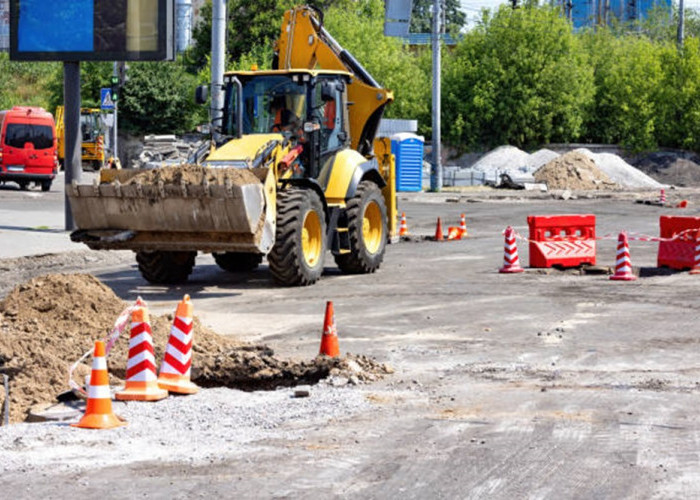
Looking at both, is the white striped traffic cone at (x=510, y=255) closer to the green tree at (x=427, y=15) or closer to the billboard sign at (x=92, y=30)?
the billboard sign at (x=92, y=30)

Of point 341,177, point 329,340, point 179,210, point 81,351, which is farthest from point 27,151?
point 329,340

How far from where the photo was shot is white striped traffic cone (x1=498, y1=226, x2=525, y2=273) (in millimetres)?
18844

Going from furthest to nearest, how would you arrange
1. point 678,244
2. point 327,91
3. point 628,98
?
1. point 628,98
2. point 678,244
3. point 327,91

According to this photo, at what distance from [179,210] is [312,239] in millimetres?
2431

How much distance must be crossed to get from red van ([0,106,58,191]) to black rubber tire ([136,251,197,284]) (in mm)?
25561

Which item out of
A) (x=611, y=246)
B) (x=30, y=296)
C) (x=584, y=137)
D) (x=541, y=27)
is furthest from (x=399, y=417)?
(x=584, y=137)

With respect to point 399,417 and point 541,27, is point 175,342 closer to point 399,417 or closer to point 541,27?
point 399,417

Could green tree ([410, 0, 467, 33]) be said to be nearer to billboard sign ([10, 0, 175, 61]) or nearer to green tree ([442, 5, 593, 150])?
green tree ([442, 5, 593, 150])

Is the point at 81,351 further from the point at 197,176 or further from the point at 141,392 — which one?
the point at 197,176

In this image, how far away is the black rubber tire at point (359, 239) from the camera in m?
18.4

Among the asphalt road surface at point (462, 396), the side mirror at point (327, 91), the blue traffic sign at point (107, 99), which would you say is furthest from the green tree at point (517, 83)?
the side mirror at point (327, 91)

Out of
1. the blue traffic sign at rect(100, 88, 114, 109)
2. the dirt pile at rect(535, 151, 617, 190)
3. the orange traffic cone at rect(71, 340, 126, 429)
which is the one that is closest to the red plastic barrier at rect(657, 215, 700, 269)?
the orange traffic cone at rect(71, 340, 126, 429)

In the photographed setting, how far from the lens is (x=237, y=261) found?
19.3m

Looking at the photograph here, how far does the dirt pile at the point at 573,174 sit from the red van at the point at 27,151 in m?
23.6
